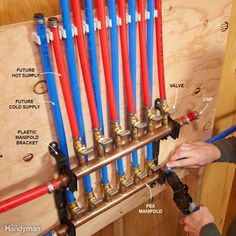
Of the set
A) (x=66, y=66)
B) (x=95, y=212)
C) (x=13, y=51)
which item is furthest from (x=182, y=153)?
(x=13, y=51)

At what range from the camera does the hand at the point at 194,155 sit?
0.95 m

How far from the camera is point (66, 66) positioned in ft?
2.16

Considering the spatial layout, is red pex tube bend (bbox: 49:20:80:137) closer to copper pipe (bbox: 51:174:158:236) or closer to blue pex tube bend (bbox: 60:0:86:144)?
blue pex tube bend (bbox: 60:0:86:144)

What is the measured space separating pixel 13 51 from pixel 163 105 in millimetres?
418

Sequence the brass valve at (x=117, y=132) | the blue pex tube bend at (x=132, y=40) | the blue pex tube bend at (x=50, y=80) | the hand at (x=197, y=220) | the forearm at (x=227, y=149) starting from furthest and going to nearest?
1. the forearm at (x=227, y=149)
2. the hand at (x=197, y=220)
3. the brass valve at (x=117, y=132)
4. the blue pex tube bend at (x=132, y=40)
5. the blue pex tube bend at (x=50, y=80)

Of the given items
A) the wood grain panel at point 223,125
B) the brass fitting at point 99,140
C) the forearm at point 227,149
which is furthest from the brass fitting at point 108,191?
the wood grain panel at point 223,125

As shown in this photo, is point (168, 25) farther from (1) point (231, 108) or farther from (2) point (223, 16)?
(1) point (231, 108)

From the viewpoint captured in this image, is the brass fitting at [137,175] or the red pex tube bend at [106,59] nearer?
the red pex tube bend at [106,59]

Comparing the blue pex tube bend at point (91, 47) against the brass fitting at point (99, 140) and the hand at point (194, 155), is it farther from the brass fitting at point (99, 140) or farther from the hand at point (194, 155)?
the hand at point (194, 155)

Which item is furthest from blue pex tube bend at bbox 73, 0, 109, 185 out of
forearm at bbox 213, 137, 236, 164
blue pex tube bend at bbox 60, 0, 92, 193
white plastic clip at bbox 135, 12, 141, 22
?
forearm at bbox 213, 137, 236, 164

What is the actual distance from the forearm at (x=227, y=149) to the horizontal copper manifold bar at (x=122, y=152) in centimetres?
22

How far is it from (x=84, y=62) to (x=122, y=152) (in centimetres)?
26

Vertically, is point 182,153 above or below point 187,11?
below

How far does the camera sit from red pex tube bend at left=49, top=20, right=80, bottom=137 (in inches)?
23.1
